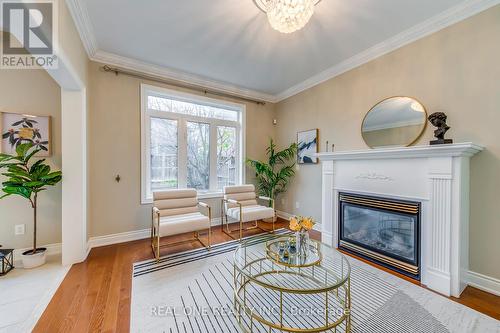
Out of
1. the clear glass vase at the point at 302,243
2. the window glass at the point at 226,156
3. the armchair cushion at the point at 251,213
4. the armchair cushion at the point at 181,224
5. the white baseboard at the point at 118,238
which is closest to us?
the clear glass vase at the point at 302,243

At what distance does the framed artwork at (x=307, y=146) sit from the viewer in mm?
3772

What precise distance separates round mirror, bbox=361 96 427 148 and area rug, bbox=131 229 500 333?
5.30 feet

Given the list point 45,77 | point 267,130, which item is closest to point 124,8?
point 45,77

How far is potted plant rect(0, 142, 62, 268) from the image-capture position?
7.16ft

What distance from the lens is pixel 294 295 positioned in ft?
6.20

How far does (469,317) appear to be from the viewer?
161 centimetres

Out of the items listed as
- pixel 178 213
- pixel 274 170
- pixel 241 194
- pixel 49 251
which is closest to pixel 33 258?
pixel 49 251

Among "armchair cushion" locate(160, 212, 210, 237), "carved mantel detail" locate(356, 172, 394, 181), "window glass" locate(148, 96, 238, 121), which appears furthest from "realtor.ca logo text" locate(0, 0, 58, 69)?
"carved mantel detail" locate(356, 172, 394, 181)

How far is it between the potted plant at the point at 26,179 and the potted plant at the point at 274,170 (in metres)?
2.99

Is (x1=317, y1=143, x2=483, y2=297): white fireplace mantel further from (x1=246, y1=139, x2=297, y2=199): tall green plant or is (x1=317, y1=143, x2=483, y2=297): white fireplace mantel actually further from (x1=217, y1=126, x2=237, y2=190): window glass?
(x1=217, y1=126, x2=237, y2=190): window glass

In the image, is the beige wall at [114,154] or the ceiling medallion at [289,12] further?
the beige wall at [114,154]

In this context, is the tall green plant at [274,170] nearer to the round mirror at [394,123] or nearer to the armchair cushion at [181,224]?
the round mirror at [394,123]

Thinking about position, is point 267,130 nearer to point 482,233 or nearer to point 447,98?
point 447,98

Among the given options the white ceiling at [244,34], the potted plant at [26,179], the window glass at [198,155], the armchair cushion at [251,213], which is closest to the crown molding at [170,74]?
the white ceiling at [244,34]
